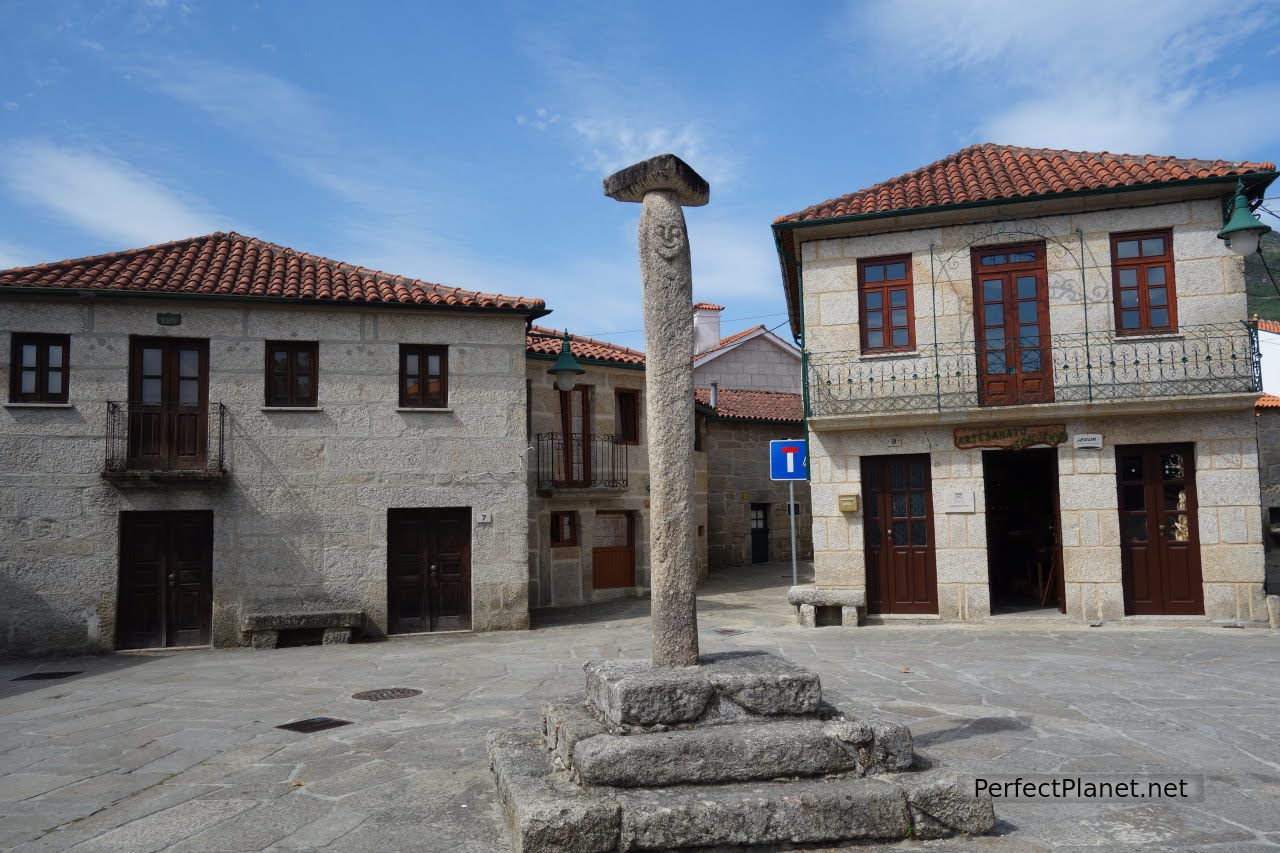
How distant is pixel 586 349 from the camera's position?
56.9 ft

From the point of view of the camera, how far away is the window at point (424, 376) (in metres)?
12.8

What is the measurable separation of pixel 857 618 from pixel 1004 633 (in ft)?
5.91

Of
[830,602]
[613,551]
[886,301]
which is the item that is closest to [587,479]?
[613,551]

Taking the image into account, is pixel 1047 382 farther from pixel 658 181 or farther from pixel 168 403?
pixel 168 403

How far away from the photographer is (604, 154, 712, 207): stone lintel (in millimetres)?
4914

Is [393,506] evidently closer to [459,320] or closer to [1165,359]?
[459,320]

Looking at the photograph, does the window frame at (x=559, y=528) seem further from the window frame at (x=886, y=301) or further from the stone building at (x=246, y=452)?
the window frame at (x=886, y=301)

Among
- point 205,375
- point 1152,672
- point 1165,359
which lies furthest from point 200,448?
point 1165,359

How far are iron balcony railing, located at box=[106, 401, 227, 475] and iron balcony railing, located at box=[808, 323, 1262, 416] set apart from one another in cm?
787

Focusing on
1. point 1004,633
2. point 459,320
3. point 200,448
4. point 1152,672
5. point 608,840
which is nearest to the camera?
point 608,840

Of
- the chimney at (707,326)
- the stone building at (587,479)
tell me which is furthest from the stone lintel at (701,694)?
the chimney at (707,326)

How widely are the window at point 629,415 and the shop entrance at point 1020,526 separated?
6.21m

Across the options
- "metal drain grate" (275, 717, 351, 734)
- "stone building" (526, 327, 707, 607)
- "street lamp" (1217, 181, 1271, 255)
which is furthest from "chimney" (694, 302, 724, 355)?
"metal drain grate" (275, 717, 351, 734)

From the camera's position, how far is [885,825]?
4.01m
